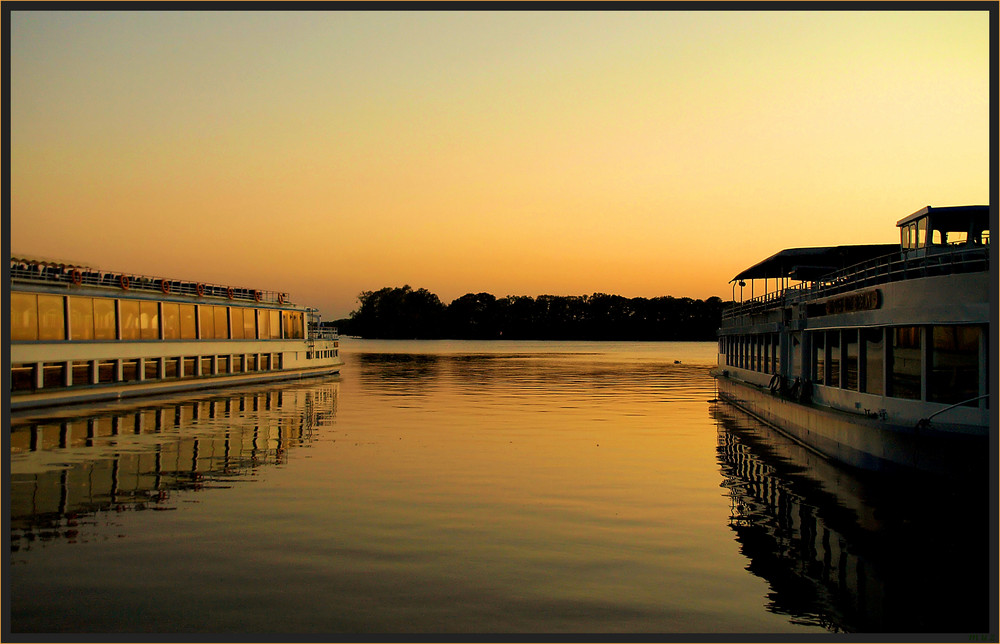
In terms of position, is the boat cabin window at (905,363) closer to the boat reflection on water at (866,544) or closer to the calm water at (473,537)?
the boat reflection on water at (866,544)

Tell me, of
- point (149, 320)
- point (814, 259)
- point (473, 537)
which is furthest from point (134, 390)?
point (814, 259)

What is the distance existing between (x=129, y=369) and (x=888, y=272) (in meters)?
40.4

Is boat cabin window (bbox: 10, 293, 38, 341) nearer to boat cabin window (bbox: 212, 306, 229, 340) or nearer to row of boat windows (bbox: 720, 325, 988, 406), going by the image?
boat cabin window (bbox: 212, 306, 229, 340)

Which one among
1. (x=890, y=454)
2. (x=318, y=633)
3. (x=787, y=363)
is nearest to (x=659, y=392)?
(x=787, y=363)

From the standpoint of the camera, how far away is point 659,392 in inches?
2329

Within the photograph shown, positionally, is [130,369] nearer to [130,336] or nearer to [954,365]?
[130,336]

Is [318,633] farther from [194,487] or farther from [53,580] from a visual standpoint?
[194,487]

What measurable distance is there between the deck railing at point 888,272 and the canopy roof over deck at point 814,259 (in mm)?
1803

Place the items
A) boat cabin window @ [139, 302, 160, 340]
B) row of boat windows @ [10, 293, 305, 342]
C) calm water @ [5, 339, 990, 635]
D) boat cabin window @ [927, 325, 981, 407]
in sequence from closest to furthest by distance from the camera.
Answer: calm water @ [5, 339, 990, 635] < boat cabin window @ [927, 325, 981, 407] < row of boat windows @ [10, 293, 305, 342] < boat cabin window @ [139, 302, 160, 340]

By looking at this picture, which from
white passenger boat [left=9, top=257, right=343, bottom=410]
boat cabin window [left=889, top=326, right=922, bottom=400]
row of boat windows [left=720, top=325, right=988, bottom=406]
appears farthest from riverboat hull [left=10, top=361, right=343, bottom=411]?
boat cabin window [left=889, top=326, right=922, bottom=400]

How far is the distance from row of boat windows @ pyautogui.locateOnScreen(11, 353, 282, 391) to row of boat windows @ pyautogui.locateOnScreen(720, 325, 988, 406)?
1362 inches

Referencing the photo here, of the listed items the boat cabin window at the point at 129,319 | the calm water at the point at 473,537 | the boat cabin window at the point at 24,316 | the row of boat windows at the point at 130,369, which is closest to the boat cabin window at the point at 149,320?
the boat cabin window at the point at 129,319

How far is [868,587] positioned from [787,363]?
2399 cm

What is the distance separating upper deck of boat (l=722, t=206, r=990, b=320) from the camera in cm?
2198
